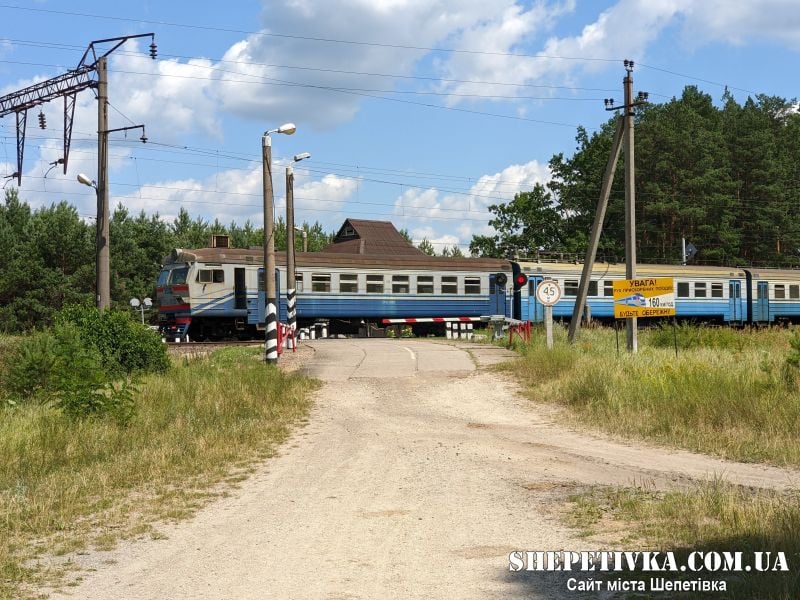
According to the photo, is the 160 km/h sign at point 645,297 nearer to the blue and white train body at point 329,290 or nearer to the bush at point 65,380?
the bush at point 65,380

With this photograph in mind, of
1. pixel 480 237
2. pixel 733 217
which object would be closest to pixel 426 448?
pixel 733 217

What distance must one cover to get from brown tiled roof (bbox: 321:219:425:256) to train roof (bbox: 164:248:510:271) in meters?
37.5

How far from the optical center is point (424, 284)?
34625mm

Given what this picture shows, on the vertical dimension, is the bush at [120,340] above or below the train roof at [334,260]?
below

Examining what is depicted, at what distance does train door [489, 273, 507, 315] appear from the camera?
119 ft

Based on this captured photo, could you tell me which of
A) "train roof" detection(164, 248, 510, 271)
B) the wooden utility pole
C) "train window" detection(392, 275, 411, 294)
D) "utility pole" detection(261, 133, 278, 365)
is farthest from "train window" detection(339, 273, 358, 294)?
"utility pole" detection(261, 133, 278, 365)

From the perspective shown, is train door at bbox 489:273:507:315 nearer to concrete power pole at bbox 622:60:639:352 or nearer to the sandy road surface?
Result: concrete power pole at bbox 622:60:639:352

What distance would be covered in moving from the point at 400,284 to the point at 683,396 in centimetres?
2155

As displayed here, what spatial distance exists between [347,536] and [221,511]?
1.61 meters

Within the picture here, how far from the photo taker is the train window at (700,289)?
133 ft

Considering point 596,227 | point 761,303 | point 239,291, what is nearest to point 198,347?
point 239,291

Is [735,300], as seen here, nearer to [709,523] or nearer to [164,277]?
[164,277]

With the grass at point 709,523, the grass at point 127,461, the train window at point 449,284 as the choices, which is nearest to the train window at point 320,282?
the train window at point 449,284

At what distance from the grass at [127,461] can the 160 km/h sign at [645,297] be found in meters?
8.12
